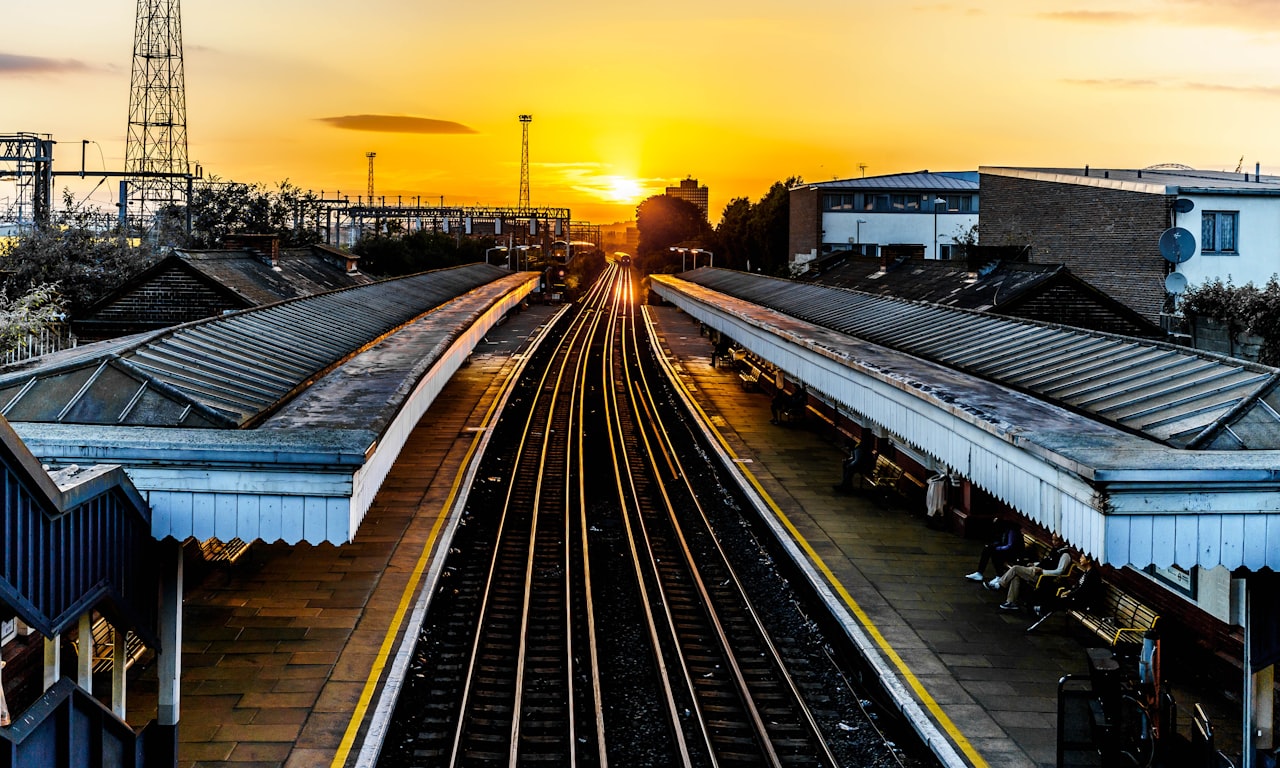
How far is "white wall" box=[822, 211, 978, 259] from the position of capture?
66.9 m

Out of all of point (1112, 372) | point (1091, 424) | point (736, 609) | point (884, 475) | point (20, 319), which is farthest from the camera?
point (884, 475)

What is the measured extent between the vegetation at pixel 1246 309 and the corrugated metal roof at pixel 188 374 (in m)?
17.8

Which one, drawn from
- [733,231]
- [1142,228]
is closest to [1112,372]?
[1142,228]

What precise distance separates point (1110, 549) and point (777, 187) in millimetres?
84608

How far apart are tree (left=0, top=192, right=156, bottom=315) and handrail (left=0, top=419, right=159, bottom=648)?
825 inches

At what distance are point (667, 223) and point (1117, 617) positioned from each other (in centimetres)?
13222

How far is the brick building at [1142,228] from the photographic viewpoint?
29797mm

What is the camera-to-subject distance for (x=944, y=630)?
40.8 ft

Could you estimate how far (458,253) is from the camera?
72.1m

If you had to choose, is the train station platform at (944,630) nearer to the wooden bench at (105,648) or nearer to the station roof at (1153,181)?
the wooden bench at (105,648)

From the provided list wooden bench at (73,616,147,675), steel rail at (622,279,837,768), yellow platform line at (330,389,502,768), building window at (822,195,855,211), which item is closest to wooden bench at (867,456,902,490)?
steel rail at (622,279,837,768)

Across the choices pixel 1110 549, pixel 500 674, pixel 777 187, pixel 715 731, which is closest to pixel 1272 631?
pixel 1110 549

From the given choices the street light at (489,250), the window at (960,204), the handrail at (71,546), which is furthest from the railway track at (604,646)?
the street light at (489,250)

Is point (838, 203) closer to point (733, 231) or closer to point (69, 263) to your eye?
point (733, 231)
